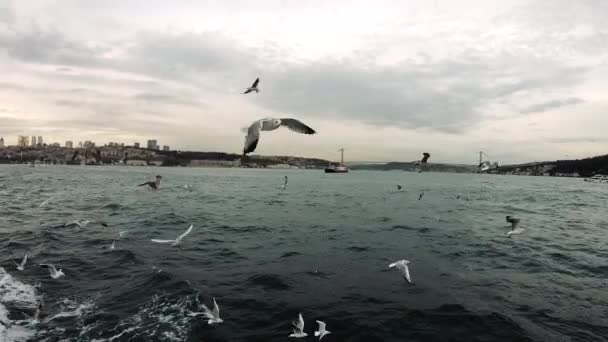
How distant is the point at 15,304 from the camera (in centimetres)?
681

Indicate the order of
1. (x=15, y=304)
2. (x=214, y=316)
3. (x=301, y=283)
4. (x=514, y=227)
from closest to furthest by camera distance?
(x=214, y=316)
(x=15, y=304)
(x=301, y=283)
(x=514, y=227)

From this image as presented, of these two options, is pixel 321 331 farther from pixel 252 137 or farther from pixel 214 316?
pixel 252 137

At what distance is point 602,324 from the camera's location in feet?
21.7

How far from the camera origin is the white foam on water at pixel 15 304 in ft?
18.9

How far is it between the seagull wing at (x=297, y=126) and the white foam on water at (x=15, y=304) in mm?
6048

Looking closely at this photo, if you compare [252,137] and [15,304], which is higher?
[252,137]

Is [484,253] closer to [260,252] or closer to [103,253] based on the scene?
[260,252]

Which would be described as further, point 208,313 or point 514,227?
point 514,227

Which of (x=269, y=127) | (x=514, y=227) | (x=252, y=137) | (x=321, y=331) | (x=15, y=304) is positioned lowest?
(x=15, y=304)

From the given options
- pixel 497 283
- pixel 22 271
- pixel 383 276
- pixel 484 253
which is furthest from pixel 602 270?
pixel 22 271

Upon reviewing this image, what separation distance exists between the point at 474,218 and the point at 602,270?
1038cm

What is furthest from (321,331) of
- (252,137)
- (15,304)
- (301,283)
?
(15,304)

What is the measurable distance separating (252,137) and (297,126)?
1112 mm

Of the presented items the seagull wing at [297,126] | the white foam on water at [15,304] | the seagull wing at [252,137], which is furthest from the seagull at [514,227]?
the white foam on water at [15,304]
